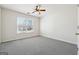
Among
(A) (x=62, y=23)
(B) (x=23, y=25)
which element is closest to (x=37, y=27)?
(B) (x=23, y=25)

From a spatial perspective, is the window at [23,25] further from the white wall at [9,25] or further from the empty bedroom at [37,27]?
the white wall at [9,25]

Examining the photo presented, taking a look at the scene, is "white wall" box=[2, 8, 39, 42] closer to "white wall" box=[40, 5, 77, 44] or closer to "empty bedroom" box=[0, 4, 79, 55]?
"empty bedroom" box=[0, 4, 79, 55]

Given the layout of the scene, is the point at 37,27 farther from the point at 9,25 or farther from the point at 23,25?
the point at 9,25

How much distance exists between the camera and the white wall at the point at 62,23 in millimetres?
4602

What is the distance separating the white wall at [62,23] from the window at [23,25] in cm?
131

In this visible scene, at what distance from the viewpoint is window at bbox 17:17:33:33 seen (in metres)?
6.19

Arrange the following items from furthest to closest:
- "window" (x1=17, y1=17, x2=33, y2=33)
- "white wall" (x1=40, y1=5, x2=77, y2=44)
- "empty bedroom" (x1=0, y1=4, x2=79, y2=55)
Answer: "window" (x1=17, y1=17, x2=33, y2=33) < "white wall" (x1=40, y1=5, x2=77, y2=44) < "empty bedroom" (x1=0, y1=4, x2=79, y2=55)

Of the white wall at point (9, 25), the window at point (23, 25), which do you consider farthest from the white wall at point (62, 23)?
the white wall at point (9, 25)

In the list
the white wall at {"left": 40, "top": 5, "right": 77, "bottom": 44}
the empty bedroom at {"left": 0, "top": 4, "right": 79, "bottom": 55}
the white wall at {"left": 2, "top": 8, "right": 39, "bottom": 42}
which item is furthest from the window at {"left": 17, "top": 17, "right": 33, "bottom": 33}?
the white wall at {"left": 40, "top": 5, "right": 77, "bottom": 44}

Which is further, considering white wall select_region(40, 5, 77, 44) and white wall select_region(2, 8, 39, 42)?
white wall select_region(2, 8, 39, 42)

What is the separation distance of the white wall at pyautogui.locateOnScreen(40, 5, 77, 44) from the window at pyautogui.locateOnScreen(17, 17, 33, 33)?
1.31m

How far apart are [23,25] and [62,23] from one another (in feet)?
9.26

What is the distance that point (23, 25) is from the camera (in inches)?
255
